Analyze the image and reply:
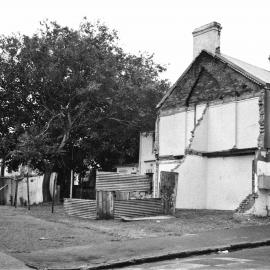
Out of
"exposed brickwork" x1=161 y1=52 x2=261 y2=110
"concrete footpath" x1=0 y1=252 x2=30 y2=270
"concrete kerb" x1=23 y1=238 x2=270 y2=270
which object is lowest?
"concrete footpath" x1=0 y1=252 x2=30 y2=270

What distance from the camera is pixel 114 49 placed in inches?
1256

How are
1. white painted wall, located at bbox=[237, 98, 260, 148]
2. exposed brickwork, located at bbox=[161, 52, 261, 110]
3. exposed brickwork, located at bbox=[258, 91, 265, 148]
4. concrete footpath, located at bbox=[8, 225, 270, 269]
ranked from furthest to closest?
exposed brickwork, located at bbox=[161, 52, 261, 110] → white painted wall, located at bbox=[237, 98, 260, 148] → exposed brickwork, located at bbox=[258, 91, 265, 148] → concrete footpath, located at bbox=[8, 225, 270, 269]

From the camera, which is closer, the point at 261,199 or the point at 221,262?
the point at 221,262

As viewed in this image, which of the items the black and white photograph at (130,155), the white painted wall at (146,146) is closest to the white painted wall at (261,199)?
the black and white photograph at (130,155)

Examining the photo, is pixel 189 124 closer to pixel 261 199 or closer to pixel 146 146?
pixel 261 199

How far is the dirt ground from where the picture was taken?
488 inches

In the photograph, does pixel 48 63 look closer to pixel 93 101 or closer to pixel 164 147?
pixel 93 101

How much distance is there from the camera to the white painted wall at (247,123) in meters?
21.4

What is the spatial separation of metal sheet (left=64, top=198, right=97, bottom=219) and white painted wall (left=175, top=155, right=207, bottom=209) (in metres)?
5.47

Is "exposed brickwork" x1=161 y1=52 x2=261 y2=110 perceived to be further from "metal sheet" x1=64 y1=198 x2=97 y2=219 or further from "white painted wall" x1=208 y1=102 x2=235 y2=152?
"metal sheet" x1=64 y1=198 x2=97 y2=219

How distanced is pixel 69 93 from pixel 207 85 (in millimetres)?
9526

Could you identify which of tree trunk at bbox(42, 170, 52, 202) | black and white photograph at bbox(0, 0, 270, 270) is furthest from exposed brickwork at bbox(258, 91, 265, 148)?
tree trunk at bbox(42, 170, 52, 202)

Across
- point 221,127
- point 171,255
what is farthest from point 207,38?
point 171,255

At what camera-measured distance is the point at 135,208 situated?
18.4m
